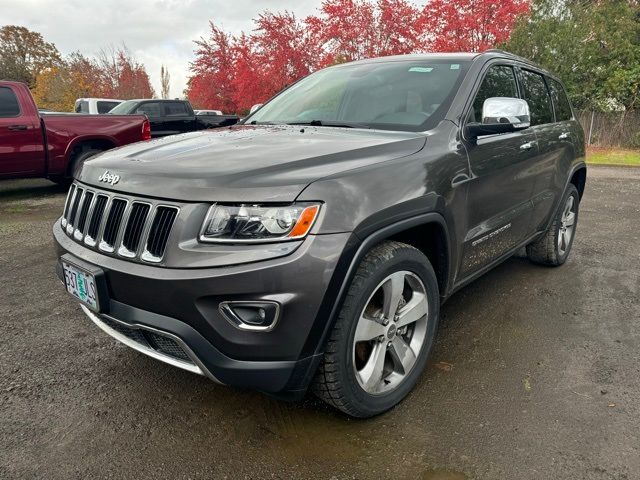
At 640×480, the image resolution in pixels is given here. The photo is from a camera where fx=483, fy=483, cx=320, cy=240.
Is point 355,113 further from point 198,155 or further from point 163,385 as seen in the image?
point 163,385

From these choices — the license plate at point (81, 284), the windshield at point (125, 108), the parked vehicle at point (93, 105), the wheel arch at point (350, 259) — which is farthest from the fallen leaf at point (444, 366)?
the parked vehicle at point (93, 105)

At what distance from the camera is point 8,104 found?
7.43 m

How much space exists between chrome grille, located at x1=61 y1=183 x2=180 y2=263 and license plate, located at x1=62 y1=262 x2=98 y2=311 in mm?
131

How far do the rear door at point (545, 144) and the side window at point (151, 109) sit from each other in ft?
37.2

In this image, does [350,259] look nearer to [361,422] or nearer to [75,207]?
[361,422]

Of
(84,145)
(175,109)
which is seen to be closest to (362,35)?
(175,109)

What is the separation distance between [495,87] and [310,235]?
206cm

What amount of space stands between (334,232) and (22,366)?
2.14m

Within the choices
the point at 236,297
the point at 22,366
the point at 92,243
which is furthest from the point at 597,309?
the point at 22,366

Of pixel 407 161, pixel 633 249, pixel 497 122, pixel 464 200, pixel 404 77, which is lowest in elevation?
pixel 633 249

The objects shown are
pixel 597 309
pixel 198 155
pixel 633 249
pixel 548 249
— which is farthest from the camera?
pixel 633 249

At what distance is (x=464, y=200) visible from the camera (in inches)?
103

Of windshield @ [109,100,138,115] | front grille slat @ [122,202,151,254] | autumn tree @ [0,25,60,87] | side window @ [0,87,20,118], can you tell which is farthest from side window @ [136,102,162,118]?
autumn tree @ [0,25,60,87]

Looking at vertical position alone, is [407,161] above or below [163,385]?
above
